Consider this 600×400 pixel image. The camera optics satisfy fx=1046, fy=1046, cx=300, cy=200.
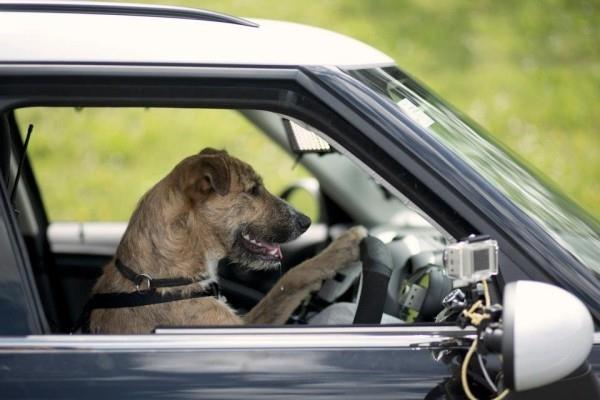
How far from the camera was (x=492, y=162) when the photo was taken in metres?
2.80

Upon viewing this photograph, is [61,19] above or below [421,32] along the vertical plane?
above

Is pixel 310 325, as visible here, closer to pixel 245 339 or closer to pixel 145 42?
pixel 245 339

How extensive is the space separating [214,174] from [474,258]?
148 centimetres

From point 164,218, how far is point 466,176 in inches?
46.5

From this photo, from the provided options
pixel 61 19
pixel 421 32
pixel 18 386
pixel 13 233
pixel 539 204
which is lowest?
pixel 421 32

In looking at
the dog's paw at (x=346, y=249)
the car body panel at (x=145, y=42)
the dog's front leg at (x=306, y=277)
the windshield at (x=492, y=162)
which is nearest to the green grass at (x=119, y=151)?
the dog's front leg at (x=306, y=277)

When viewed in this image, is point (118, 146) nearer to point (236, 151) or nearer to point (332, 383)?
point (236, 151)

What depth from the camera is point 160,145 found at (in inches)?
429

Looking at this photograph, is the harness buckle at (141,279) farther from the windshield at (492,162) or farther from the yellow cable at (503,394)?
the yellow cable at (503,394)

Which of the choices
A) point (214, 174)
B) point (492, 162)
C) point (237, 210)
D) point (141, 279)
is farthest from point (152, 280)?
point (492, 162)

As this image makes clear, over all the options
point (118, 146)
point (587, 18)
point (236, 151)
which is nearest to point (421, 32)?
point (587, 18)

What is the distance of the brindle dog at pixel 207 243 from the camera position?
3.10 meters

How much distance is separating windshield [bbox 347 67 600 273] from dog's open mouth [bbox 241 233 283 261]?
905 mm

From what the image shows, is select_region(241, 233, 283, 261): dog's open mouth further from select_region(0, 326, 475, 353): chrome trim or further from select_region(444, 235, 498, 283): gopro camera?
select_region(444, 235, 498, 283): gopro camera
